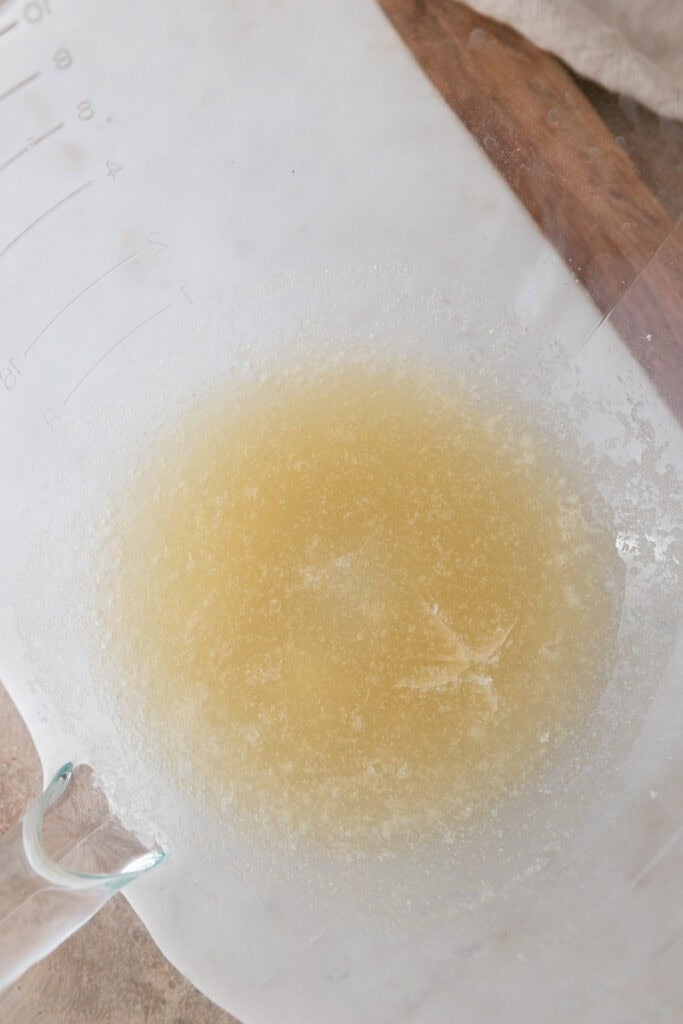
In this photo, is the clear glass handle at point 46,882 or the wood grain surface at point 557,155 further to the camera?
the wood grain surface at point 557,155

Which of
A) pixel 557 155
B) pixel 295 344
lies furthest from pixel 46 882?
pixel 557 155

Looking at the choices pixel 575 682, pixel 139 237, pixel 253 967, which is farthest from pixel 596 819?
pixel 139 237

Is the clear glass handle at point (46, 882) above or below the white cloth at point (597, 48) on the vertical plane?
below

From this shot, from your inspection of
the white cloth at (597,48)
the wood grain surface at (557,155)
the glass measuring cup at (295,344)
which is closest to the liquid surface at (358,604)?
the glass measuring cup at (295,344)

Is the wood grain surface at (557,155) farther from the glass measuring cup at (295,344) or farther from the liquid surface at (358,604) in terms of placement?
the liquid surface at (358,604)

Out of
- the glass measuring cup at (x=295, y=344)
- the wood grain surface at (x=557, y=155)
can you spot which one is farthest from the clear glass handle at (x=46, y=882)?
the wood grain surface at (x=557, y=155)

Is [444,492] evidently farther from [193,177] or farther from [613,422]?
[193,177]

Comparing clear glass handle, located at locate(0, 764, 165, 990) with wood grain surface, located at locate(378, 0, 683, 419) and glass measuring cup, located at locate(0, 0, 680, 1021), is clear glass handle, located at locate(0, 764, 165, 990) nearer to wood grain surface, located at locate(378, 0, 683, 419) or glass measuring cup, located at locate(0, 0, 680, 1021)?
glass measuring cup, located at locate(0, 0, 680, 1021)

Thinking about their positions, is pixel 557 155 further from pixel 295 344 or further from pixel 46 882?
pixel 46 882
